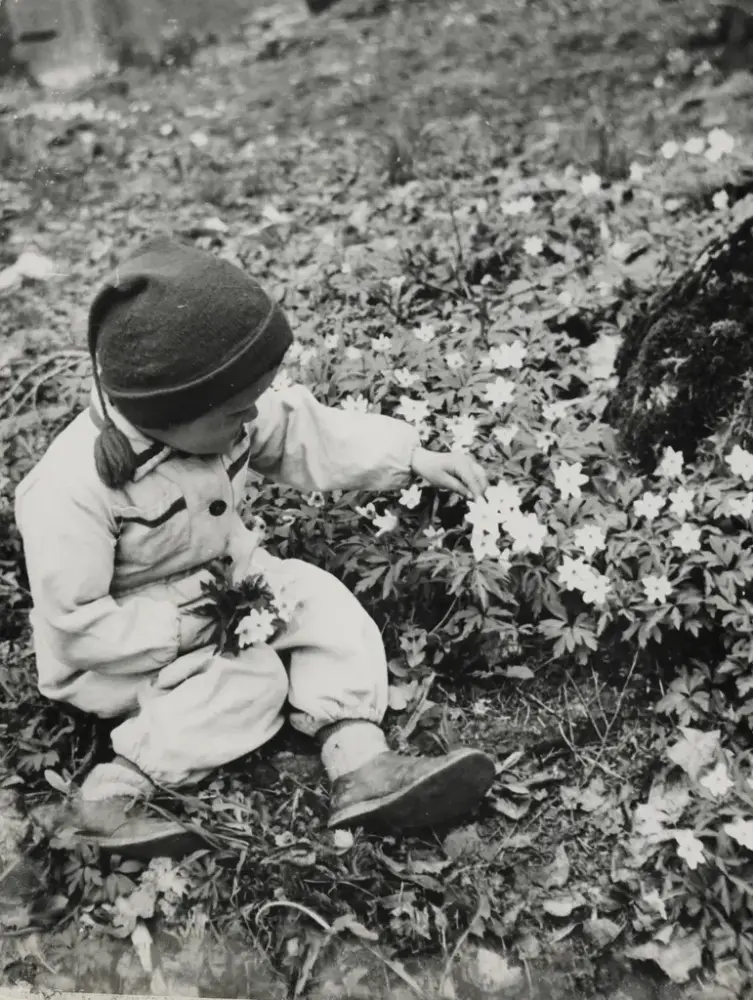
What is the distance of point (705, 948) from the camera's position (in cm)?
176

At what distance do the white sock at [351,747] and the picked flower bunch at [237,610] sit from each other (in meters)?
0.29

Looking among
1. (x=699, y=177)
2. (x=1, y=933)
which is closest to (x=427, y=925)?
(x=1, y=933)

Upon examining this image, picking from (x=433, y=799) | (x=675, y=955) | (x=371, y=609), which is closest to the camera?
(x=675, y=955)

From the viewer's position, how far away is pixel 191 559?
2.00 m

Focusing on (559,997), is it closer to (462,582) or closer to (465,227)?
(462,582)

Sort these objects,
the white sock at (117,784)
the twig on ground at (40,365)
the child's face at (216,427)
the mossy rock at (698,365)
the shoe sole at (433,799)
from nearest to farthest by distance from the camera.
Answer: the child's face at (216,427)
the shoe sole at (433,799)
the white sock at (117,784)
the mossy rock at (698,365)
the twig on ground at (40,365)

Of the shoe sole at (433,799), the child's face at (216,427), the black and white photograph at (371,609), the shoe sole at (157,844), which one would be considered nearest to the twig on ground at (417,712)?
the black and white photograph at (371,609)

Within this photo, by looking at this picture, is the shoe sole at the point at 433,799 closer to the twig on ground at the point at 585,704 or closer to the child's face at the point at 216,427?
the twig on ground at the point at 585,704

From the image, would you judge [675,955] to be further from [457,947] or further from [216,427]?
[216,427]

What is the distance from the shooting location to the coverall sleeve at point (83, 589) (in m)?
1.78

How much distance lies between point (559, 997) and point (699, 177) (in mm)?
2889

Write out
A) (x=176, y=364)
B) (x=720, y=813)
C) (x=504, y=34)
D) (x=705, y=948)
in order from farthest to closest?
1. (x=504, y=34)
2. (x=720, y=813)
3. (x=705, y=948)
4. (x=176, y=364)

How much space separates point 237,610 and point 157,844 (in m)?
0.52

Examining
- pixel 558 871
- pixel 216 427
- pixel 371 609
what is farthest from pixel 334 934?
pixel 216 427
